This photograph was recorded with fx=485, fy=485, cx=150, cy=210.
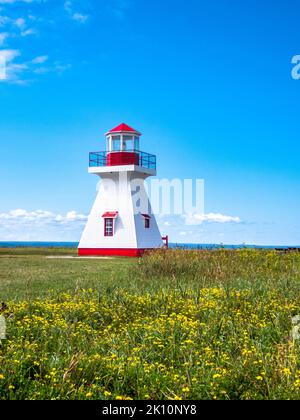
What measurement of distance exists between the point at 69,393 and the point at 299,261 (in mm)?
16840

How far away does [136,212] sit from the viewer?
36406 mm

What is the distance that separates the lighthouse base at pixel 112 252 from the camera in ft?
116

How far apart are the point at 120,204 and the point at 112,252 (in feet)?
12.0

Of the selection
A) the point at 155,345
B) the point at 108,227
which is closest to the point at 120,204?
the point at 108,227

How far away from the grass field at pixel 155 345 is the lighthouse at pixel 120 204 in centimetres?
2175

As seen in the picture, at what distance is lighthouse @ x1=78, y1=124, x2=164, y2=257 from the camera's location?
1407 inches

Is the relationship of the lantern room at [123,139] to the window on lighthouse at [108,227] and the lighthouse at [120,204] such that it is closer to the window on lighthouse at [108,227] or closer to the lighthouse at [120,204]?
the lighthouse at [120,204]

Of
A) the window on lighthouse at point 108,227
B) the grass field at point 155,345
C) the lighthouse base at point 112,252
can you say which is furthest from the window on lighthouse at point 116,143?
the grass field at point 155,345

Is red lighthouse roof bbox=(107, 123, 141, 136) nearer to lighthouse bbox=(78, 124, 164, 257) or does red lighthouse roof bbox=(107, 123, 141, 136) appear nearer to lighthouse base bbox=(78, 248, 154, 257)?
lighthouse bbox=(78, 124, 164, 257)

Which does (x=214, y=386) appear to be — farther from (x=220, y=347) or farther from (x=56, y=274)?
(x=56, y=274)

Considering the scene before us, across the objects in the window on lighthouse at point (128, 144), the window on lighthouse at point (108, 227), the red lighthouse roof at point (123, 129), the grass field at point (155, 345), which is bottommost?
the grass field at point (155, 345)

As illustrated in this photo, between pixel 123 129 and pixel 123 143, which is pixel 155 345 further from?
pixel 123 143
